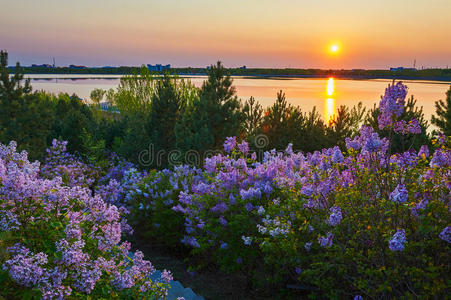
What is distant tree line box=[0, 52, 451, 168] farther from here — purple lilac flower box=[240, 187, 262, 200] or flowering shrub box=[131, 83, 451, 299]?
purple lilac flower box=[240, 187, 262, 200]

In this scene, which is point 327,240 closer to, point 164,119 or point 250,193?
point 250,193

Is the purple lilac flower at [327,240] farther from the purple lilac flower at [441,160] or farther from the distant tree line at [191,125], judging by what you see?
the distant tree line at [191,125]

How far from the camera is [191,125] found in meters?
10.6

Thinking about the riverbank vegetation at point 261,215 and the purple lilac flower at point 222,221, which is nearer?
the riverbank vegetation at point 261,215

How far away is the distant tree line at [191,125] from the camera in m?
10.3

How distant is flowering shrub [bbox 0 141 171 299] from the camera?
287cm

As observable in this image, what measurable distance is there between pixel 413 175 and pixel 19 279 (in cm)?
415

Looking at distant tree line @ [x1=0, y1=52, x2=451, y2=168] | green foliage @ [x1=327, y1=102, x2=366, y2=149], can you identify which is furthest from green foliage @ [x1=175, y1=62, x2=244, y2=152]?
green foliage @ [x1=327, y1=102, x2=366, y2=149]

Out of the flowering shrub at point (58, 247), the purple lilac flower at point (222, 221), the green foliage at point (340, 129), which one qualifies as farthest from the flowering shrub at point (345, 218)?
the green foliage at point (340, 129)

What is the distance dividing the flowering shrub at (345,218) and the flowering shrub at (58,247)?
184 cm

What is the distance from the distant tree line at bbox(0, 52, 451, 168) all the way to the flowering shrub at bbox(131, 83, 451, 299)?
369cm

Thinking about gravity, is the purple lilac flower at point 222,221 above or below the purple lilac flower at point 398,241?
below

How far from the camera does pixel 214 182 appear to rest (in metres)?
6.25

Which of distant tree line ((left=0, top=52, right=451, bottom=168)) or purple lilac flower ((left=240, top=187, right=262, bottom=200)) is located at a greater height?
distant tree line ((left=0, top=52, right=451, bottom=168))
